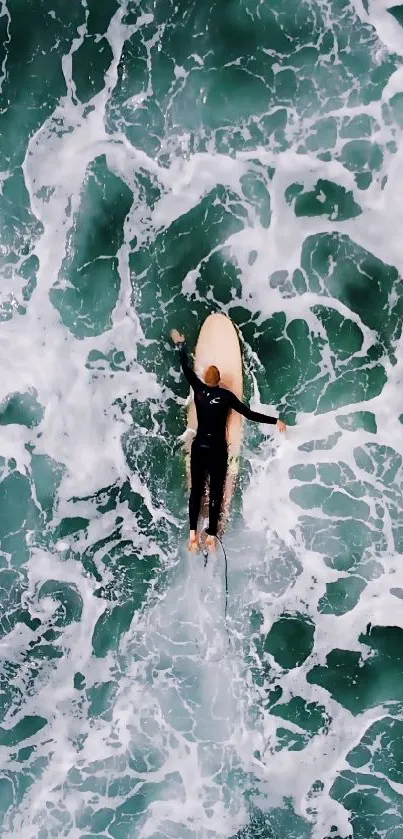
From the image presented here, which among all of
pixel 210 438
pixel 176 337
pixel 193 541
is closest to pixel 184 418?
pixel 210 438

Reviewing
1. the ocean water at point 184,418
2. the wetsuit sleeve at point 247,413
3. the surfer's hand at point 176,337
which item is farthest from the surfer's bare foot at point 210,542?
the surfer's hand at point 176,337

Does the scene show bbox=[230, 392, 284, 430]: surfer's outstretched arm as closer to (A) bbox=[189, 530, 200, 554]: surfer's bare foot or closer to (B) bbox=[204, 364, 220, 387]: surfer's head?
(B) bbox=[204, 364, 220, 387]: surfer's head

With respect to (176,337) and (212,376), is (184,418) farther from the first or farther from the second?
(176,337)

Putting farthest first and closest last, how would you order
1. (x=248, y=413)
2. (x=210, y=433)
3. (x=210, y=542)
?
(x=210, y=542) → (x=210, y=433) → (x=248, y=413)

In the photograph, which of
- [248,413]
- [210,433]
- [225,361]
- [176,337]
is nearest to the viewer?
[248,413]

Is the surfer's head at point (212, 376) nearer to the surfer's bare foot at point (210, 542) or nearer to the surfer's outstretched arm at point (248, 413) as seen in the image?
the surfer's outstretched arm at point (248, 413)

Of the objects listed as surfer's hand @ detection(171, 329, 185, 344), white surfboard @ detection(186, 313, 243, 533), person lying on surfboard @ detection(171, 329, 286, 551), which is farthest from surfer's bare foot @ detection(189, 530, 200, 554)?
Result: surfer's hand @ detection(171, 329, 185, 344)
